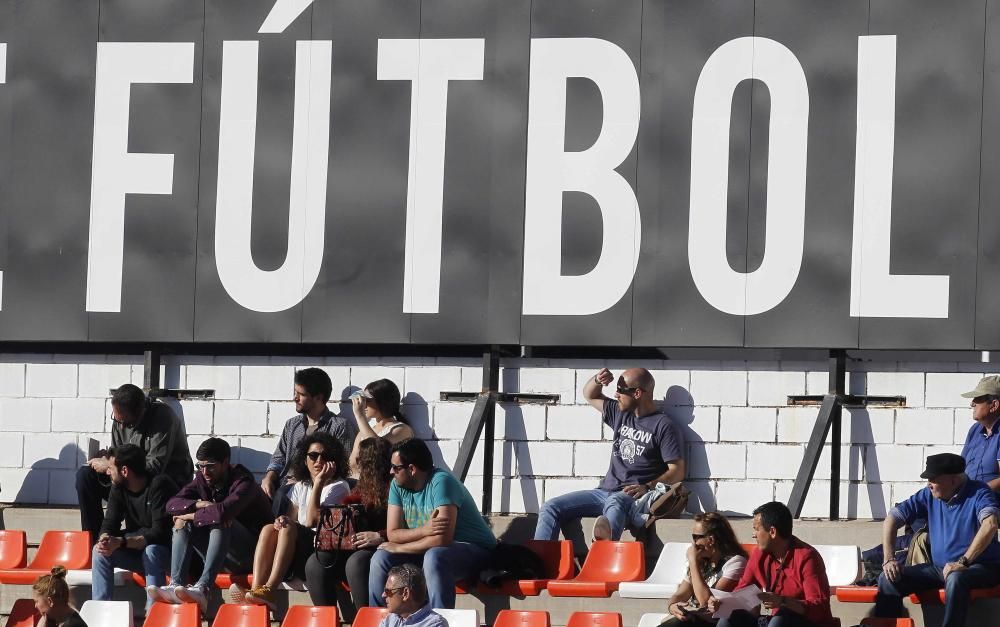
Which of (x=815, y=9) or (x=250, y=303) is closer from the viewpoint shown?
(x=815, y=9)

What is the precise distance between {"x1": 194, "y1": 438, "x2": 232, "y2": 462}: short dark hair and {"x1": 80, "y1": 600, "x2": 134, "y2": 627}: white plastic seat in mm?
950

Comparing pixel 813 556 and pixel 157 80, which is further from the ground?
pixel 157 80

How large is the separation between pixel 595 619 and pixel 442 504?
111 cm

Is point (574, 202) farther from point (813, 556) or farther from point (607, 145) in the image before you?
point (813, 556)

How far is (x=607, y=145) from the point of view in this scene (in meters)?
10.3

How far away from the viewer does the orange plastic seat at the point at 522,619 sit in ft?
27.2

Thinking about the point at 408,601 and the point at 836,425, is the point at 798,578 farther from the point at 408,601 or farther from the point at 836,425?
the point at 836,425

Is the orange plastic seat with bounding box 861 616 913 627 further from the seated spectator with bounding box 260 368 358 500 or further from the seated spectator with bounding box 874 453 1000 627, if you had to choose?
the seated spectator with bounding box 260 368 358 500

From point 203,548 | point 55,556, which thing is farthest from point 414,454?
point 55,556

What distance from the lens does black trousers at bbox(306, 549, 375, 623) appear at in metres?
9.02

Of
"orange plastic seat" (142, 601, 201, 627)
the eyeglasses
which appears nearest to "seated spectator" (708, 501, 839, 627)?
the eyeglasses

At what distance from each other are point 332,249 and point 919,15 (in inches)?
152

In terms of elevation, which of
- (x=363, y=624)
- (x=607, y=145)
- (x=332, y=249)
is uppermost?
(x=607, y=145)

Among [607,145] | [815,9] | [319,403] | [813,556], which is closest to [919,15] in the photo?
[815,9]
